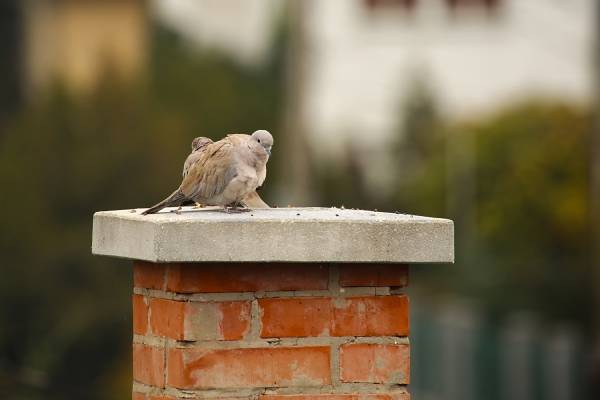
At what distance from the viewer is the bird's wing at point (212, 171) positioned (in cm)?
450

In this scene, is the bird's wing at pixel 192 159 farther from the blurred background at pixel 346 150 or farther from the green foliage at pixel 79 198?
the green foliage at pixel 79 198

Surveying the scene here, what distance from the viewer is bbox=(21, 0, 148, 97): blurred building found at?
3503cm

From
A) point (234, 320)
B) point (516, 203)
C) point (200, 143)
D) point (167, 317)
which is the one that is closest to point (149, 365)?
point (167, 317)

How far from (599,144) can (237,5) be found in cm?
5065

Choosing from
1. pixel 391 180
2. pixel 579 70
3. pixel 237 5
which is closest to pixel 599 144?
pixel 391 180

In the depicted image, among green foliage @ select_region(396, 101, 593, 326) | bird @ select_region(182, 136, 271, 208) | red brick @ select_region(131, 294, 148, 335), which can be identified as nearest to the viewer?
red brick @ select_region(131, 294, 148, 335)

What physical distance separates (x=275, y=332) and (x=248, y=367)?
10 centimetres

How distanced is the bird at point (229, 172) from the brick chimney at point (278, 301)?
0.24 meters

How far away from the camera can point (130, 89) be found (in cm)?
3019

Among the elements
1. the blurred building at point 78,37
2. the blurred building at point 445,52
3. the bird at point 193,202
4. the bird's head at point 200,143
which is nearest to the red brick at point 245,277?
the bird at point 193,202

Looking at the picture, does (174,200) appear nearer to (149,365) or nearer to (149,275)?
(149,275)

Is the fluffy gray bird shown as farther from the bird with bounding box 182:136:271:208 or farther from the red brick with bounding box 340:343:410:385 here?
the red brick with bounding box 340:343:410:385

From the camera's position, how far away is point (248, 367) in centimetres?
407

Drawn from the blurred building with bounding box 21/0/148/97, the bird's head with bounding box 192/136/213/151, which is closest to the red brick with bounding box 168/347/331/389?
the bird's head with bounding box 192/136/213/151
